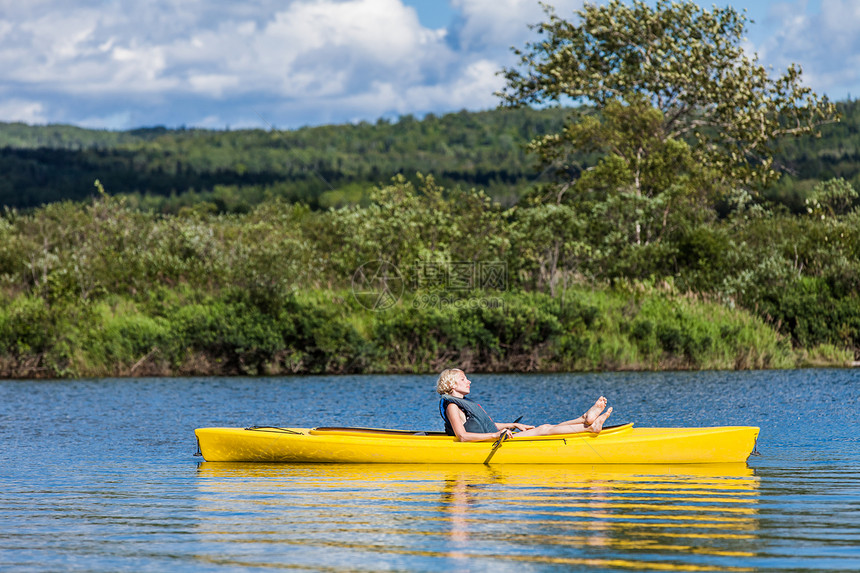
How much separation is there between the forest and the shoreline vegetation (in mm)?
60

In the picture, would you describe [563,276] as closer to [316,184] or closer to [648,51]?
[648,51]

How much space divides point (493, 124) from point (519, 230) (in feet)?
334

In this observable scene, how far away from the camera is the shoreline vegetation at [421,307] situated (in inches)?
978

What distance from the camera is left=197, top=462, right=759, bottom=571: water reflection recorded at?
278 inches

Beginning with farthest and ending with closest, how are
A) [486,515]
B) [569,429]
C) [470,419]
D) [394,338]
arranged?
1. [394,338]
2. [470,419]
3. [569,429]
4. [486,515]

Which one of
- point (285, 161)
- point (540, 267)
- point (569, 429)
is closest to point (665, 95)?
point (540, 267)

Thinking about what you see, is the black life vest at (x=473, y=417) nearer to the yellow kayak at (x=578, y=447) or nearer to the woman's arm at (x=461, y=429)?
the woman's arm at (x=461, y=429)

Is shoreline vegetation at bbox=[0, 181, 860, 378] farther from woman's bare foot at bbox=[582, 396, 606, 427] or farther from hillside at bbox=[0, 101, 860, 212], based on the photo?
hillside at bbox=[0, 101, 860, 212]

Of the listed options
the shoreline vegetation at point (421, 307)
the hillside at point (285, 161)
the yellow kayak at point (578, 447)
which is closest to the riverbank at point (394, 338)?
the shoreline vegetation at point (421, 307)

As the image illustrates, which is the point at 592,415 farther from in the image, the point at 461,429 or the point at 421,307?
the point at 421,307

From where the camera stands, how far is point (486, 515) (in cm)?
872

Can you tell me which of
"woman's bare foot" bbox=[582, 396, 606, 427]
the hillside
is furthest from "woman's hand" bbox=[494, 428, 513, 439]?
the hillside

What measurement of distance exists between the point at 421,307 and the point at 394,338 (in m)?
1.03

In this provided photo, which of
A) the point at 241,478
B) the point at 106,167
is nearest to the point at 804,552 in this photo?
the point at 241,478
